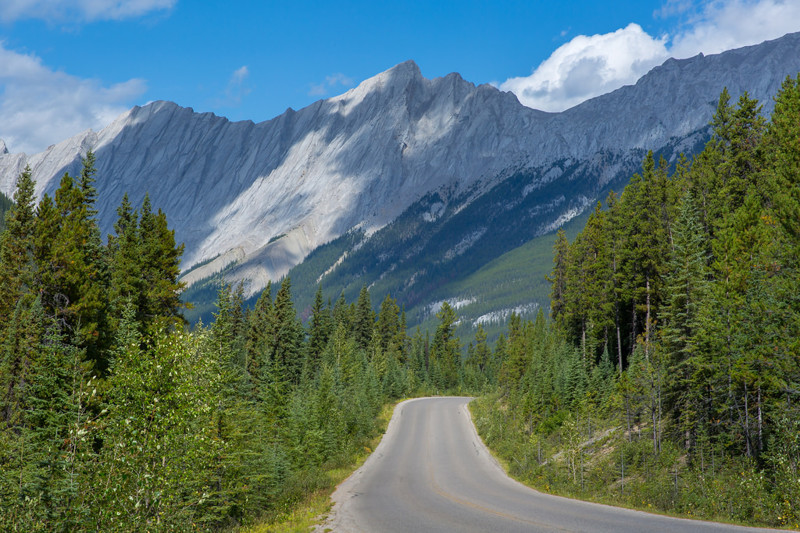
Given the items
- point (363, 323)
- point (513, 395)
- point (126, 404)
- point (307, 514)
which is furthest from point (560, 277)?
point (126, 404)

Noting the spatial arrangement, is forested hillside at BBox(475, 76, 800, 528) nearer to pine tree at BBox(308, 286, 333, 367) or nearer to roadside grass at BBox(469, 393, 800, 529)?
roadside grass at BBox(469, 393, 800, 529)

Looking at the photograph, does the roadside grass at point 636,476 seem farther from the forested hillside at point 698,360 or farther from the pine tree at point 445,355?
the pine tree at point 445,355

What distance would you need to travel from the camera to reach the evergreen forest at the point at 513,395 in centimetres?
1088

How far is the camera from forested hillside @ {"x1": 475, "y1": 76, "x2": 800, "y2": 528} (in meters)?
18.1

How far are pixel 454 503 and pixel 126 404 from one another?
11162 millimetres

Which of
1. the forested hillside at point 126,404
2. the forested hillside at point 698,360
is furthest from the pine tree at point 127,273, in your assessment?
the forested hillside at point 698,360

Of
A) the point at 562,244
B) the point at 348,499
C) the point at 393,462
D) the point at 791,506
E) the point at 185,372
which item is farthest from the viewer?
the point at 562,244

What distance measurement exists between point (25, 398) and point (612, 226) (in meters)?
42.1

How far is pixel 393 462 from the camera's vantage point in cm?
2947

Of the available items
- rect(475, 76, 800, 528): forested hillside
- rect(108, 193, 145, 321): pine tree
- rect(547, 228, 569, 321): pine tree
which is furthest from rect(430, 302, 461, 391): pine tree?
rect(108, 193, 145, 321): pine tree

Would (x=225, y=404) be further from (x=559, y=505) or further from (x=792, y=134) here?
(x=792, y=134)

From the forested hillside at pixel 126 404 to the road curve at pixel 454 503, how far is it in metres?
2.37

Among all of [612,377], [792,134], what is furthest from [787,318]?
[612,377]

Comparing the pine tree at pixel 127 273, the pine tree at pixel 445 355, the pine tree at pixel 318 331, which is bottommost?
the pine tree at pixel 445 355
